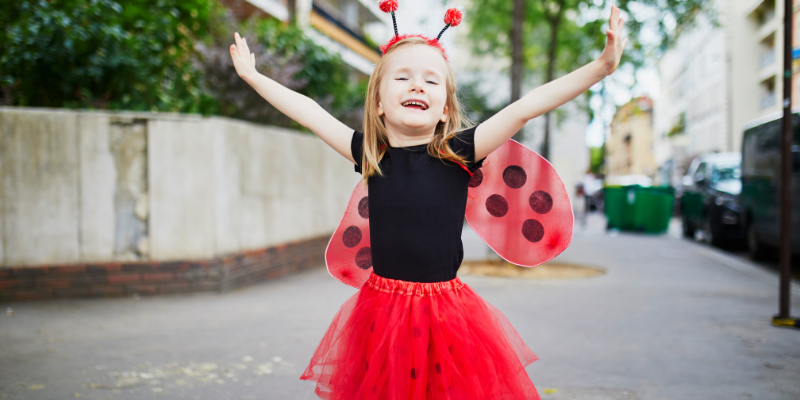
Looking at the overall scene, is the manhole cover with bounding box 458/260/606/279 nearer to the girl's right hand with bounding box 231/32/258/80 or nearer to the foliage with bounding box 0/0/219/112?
the foliage with bounding box 0/0/219/112

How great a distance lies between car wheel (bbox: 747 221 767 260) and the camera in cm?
919

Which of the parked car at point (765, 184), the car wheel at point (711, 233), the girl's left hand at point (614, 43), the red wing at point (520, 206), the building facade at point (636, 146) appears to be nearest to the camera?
the girl's left hand at point (614, 43)

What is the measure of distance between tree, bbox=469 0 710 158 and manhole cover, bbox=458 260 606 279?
2.38 metres

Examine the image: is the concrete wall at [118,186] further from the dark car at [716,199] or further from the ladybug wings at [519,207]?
the dark car at [716,199]

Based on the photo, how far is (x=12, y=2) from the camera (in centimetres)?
631

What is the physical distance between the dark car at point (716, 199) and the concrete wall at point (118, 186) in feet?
29.3

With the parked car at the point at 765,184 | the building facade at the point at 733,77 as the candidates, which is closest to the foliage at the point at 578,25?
the parked car at the point at 765,184

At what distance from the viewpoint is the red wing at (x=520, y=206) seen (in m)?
2.40

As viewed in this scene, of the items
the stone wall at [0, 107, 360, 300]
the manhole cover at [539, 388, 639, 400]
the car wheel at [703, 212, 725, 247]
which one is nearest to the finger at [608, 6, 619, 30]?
the manhole cover at [539, 388, 639, 400]

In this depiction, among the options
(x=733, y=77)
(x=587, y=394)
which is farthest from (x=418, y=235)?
(x=733, y=77)

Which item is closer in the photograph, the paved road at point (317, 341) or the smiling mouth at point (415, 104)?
the smiling mouth at point (415, 104)

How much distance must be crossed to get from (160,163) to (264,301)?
175 centimetres

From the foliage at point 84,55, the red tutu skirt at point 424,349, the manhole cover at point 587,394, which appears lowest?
the manhole cover at point 587,394

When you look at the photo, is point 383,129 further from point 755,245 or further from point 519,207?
point 755,245
